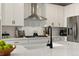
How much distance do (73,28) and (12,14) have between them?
7.06 ft

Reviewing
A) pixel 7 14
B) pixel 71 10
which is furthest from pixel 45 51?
pixel 71 10

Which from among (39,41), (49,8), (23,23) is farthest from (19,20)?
(49,8)

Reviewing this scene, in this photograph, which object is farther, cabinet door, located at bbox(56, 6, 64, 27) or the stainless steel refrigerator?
cabinet door, located at bbox(56, 6, 64, 27)

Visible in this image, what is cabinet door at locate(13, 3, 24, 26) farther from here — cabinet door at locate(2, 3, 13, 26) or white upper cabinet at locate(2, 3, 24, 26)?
cabinet door at locate(2, 3, 13, 26)

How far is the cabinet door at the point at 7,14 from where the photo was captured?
13.9 feet

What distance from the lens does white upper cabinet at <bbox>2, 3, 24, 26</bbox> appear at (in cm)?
425

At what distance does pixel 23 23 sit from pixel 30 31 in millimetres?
631

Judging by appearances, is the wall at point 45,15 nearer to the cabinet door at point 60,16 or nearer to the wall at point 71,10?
the cabinet door at point 60,16

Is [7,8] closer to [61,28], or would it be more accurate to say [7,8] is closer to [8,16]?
[8,16]

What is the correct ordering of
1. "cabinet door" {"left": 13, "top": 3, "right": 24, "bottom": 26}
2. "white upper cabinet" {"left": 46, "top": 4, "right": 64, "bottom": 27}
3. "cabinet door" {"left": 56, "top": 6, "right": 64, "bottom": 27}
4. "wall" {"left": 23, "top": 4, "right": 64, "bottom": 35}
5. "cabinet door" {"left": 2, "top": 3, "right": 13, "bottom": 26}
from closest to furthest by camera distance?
"cabinet door" {"left": 2, "top": 3, "right": 13, "bottom": 26}
"cabinet door" {"left": 13, "top": 3, "right": 24, "bottom": 26}
"wall" {"left": 23, "top": 4, "right": 64, "bottom": 35}
"white upper cabinet" {"left": 46, "top": 4, "right": 64, "bottom": 27}
"cabinet door" {"left": 56, "top": 6, "right": 64, "bottom": 27}

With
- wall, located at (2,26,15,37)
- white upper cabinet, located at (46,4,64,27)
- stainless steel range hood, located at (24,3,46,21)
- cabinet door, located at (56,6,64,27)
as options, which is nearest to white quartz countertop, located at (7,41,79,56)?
wall, located at (2,26,15,37)

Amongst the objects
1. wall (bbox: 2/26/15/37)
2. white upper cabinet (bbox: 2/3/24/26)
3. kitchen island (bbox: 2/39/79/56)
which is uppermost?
white upper cabinet (bbox: 2/3/24/26)

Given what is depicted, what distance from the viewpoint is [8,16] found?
429 centimetres

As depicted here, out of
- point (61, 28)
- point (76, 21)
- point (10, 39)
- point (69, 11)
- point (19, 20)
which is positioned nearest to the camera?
point (10, 39)
